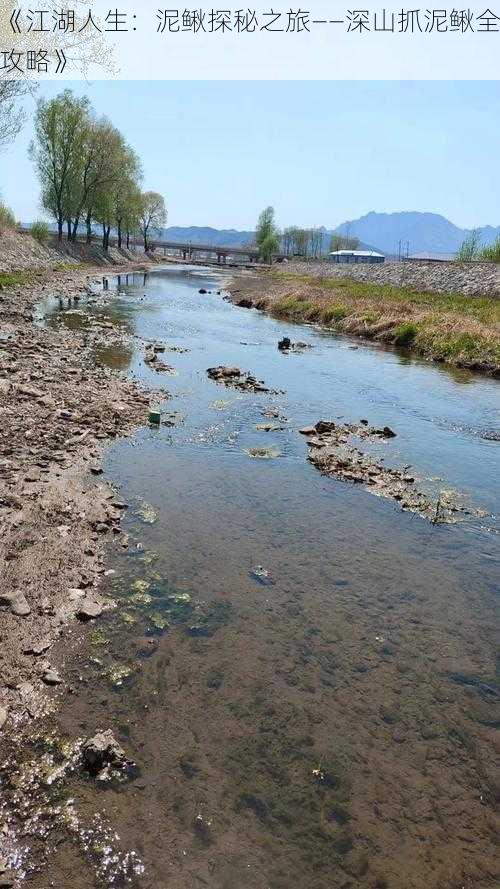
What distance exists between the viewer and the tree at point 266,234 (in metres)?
184

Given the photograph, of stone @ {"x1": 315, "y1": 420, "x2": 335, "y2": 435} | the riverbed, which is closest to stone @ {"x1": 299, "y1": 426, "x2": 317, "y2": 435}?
stone @ {"x1": 315, "y1": 420, "x2": 335, "y2": 435}

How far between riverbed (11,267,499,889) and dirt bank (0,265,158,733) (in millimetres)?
390

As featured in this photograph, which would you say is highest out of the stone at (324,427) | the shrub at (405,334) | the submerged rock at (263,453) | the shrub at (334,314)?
the shrub at (334,314)

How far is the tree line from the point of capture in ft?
266

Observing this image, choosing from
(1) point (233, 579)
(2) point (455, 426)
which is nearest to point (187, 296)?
(2) point (455, 426)

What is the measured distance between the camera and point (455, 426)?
18844 mm

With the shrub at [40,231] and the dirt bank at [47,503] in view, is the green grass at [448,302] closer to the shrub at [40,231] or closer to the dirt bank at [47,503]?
the dirt bank at [47,503]

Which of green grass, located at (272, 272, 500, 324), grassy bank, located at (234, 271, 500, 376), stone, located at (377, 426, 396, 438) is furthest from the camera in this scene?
green grass, located at (272, 272, 500, 324)

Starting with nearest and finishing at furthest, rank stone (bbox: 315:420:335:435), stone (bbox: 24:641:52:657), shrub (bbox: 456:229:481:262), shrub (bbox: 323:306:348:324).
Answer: stone (bbox: 24:641:52:657) → stone (bbox: 315:420:335:435) → shrub (bbox: 323:306:348:324) → shrub (bbox: 456:229:481:262)

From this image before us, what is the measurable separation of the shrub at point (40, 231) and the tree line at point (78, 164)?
10018 millimetres

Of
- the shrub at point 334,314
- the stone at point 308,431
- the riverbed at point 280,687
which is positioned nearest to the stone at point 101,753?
the riverbed at point 280,687

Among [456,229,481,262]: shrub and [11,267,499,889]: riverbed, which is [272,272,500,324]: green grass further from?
[456,229,481,262]: shrub

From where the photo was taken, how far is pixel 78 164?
282 ft

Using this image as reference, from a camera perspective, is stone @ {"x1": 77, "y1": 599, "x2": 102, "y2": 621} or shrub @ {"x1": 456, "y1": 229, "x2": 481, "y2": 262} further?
shrub @ {"x1": 456, "y1": 229, "x2": 481, "y2": 262}
